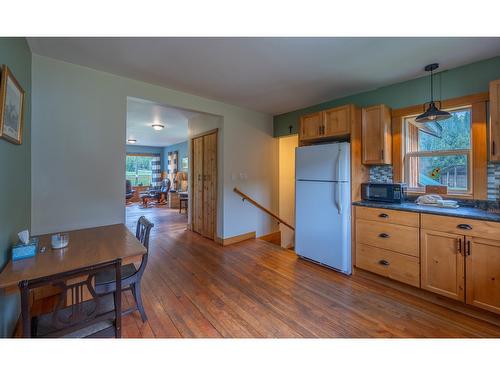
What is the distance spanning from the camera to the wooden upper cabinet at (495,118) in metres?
1.90

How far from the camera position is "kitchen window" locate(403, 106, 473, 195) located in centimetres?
234

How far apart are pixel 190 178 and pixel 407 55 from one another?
4060mm

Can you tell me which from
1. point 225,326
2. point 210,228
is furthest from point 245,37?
point 210,228

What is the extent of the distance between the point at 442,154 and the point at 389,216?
3.37ft

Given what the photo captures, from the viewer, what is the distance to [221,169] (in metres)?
3.76

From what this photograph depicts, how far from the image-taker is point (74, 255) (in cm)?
147

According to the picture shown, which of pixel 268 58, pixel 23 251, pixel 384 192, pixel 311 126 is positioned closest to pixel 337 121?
pixel 311 126

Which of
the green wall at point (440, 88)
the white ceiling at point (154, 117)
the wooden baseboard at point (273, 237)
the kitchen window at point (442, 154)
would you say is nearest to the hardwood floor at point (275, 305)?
the wooden baseboard at point (273, 237)

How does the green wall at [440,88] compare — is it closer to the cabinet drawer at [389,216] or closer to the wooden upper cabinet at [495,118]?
the wooden upper cabinet at [495,118]

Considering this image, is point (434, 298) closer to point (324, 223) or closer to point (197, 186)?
point (324, 223)

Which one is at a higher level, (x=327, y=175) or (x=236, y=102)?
(x=236, y=102)

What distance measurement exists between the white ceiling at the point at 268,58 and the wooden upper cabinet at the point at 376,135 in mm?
424

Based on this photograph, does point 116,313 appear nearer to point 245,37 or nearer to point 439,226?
point 245,37
